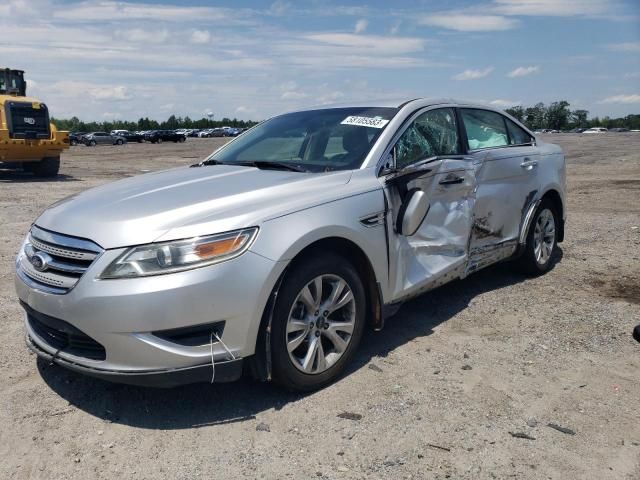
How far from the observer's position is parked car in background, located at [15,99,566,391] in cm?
294

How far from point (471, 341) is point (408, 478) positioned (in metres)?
1.75

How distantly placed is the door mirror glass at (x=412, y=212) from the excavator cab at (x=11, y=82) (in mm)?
16725

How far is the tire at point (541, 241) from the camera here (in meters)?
5.64

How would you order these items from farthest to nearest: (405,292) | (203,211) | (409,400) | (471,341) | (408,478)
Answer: (471,341) → (405,292) → (409,400) → (203,211) → (408,478)

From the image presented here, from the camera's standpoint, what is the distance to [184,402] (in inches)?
134

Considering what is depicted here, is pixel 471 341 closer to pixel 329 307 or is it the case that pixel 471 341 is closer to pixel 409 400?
pixel 409 400

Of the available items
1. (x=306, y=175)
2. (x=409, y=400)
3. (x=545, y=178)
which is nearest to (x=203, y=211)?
(x=306, y=175)

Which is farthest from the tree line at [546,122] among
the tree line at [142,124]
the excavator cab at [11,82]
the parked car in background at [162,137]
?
the excavator cab at [11,82]

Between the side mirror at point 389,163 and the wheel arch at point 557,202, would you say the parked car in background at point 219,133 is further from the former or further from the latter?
the side mirror at point 389,163

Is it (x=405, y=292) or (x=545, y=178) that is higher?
(x=545, y=178)

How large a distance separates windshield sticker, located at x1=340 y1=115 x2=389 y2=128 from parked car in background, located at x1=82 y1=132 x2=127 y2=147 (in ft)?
184

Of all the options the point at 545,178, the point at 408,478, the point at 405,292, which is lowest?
the point at 408,478

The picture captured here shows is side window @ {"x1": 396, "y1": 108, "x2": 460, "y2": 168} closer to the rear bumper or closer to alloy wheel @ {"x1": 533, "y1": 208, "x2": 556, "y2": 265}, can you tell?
alloy wheel @ {"x1": 533, "y1": 208, "x2": 556, "y2": 265}

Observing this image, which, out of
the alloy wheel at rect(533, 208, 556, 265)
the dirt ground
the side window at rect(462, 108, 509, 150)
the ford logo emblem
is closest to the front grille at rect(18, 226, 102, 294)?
the ford logo emblem
